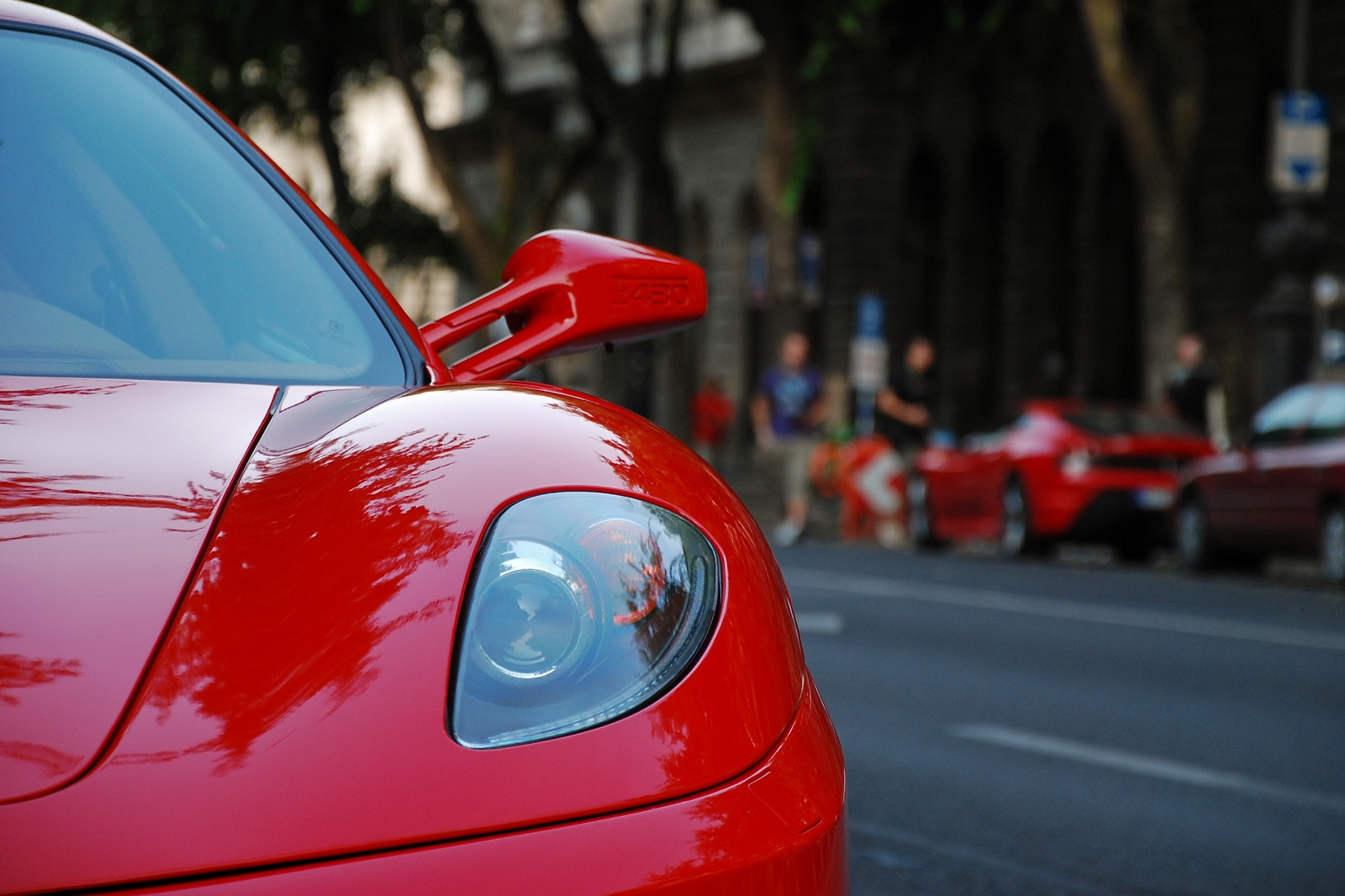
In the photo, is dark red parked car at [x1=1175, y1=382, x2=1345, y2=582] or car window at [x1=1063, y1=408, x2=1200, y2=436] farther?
car window at [x1=1063, y1=408, x2=1200, y2=436]

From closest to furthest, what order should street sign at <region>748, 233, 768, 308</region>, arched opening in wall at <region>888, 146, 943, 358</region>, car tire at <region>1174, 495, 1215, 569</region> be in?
car tire at <region>1174, 495, 1215, 569</region> < street sign at <region>748, 233, 768, 308</region> < arched opening in wall at <region>888, 146, 943, 358</region>

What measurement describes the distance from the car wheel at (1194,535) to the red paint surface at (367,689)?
1475 cm

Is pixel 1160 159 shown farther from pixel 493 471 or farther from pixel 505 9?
pixel 505 9

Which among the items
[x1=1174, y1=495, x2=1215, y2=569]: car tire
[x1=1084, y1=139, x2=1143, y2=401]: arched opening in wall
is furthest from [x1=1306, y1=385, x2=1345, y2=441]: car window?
[x1=1084, y1=139, x2=1143, y2=401]: arched opening in wall

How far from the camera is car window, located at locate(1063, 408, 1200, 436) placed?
17688 mm

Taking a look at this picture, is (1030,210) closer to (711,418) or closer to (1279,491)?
(711,418)

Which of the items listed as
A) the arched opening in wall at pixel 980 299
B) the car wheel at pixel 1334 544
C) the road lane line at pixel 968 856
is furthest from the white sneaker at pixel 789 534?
the road lane line at pixel 968 856

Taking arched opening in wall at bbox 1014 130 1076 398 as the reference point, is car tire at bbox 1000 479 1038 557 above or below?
below

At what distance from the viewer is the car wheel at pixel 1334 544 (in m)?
13.7

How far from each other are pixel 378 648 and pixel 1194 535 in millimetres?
15290

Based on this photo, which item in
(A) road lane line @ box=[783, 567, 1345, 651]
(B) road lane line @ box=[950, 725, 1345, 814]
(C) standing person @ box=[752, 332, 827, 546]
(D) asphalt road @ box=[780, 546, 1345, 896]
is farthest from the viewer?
(C) standing person @ box=[752, 332, 827, 546]

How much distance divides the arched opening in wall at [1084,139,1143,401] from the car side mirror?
26968 mm

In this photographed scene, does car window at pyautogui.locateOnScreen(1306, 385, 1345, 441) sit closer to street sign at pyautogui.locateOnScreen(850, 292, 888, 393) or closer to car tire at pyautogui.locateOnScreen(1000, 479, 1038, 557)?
car tire at pyautogui.locateOnScreen(1000, 479, 1038, 557)

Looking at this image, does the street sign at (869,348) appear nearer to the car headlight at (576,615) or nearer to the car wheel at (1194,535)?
the car wheel at (1194,535)
